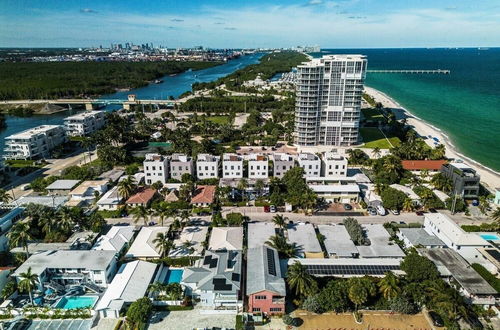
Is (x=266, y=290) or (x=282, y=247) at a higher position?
(x=282, y=247)

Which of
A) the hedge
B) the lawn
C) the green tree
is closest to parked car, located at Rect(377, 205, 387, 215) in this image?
the hedge

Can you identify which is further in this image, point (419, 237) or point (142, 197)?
point (142, 197)

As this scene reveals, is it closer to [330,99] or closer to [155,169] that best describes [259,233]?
[155,169]

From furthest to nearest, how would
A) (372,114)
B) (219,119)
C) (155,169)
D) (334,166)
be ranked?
(219,119), (372,114), (334,166), (155,169)

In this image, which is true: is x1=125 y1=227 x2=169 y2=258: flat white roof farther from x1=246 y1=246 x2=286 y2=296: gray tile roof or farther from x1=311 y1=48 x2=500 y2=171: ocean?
x1=311 y1=48 x2=500 y2=171: ocean

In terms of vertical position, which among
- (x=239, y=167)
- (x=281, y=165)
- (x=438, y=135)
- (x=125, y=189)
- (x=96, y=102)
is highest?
(x=96, y=102)

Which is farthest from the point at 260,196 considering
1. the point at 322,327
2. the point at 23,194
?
the point at 23,194

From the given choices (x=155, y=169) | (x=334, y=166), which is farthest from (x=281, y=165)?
(x=155, y=169)
